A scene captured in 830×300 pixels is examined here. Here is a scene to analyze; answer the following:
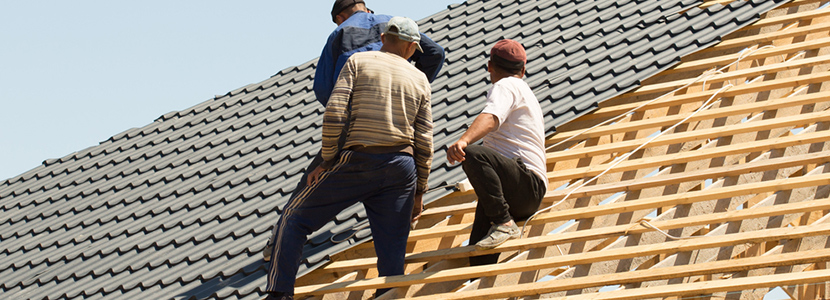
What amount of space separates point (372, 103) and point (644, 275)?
1290 mm

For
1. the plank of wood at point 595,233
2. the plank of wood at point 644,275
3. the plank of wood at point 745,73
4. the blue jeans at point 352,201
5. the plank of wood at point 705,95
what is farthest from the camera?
the plank of wood at point 745,73

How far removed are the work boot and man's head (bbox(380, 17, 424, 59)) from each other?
33.9 inches

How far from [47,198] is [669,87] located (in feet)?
14.9

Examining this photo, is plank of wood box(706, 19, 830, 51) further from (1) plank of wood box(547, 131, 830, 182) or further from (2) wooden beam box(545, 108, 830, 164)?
(1) plank of wood box(547, 131, 830, 182)

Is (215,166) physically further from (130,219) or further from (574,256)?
(574,256)

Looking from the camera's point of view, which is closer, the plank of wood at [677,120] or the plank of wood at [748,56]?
the plank of wood at [677,120]

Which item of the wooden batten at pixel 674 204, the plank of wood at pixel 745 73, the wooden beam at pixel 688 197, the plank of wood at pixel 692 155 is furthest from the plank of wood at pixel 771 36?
the wooden beam at pixel 688 197

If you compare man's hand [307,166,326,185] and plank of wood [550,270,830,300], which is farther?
man's hand [307,166,326,185]

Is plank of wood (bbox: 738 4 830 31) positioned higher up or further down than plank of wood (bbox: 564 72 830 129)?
higher up

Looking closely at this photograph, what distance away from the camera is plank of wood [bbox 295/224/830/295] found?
3618 mm

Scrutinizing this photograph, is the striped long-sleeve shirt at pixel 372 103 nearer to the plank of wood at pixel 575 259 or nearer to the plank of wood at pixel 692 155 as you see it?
the plank of wood at pixel 575 259

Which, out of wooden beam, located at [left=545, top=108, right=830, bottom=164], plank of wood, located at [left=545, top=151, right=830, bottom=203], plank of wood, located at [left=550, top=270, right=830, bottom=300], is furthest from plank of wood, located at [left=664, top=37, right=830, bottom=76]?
plank of wood, located at [left=550, top=270, right=830, bottom=300]

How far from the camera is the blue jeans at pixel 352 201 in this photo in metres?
3.94

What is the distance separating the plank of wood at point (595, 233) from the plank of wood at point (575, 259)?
5.3 inches
